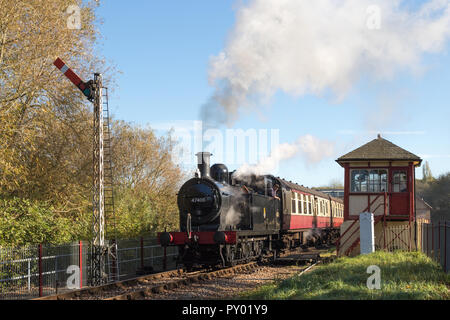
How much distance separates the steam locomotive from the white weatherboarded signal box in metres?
3.40

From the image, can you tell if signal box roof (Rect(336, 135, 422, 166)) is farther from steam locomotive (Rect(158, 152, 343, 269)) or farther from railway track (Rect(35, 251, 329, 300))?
railway track (Rect(35, 251, 329, 300))

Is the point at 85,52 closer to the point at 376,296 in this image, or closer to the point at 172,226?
the point at 172,226

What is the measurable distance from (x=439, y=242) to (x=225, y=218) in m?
7.45

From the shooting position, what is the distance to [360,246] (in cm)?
1894

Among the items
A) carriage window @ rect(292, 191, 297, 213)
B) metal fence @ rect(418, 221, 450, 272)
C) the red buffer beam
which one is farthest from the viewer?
carriage window @ rect(292, 191, 297, 213)

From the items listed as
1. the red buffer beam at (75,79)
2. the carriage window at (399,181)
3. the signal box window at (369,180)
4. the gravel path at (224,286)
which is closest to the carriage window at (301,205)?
the signal box window at (369,180)

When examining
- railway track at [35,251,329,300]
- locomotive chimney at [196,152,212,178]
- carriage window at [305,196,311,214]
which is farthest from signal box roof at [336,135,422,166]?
carriage window at [305,196,311,214]

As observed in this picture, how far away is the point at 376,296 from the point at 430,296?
997 mm

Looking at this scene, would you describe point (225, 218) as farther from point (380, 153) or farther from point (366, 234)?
point (380, 153)

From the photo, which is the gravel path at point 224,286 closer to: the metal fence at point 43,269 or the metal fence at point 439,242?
the metal fence at point 43,269

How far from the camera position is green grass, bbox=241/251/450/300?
1016 cm

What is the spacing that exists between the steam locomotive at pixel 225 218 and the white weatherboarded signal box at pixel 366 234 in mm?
3399

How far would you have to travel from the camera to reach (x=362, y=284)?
37.3 feet
